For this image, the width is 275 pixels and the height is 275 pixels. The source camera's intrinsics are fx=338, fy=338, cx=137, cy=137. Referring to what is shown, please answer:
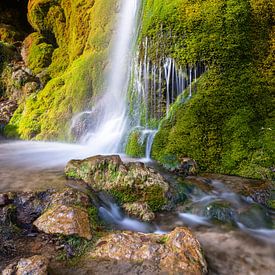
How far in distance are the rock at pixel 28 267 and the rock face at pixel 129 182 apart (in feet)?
6.59

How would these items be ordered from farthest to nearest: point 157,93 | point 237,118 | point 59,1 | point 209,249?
1. point 59,1
2. point 157,93
3. point 237,118
4. point 209,249

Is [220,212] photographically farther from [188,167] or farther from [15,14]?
[15,14]

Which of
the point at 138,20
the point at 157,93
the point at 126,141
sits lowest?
the point at 126,141

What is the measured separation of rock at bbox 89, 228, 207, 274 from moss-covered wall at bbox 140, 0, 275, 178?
3.32m

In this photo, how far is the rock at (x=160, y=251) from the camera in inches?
139

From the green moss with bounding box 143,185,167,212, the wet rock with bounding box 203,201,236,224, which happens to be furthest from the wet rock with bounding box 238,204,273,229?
the green moss with bounding box 143,185,167,212

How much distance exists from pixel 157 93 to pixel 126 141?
1.40 meters

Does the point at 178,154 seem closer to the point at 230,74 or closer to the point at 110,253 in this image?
the point at 230,74

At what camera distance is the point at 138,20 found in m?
Result: 10.0

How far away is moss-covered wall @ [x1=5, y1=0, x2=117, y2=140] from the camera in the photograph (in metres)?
12.3

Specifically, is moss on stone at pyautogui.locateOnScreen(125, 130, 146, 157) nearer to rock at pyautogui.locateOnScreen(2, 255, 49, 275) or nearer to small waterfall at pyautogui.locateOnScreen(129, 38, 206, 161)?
small waterfall at pyautogui.locateOnScreen(129, 38, 206, 161)

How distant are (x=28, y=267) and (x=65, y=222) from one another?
921 millimetres

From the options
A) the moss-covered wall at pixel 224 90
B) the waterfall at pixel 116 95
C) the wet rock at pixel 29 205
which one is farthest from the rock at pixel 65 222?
the waterfall at pixel 116 95

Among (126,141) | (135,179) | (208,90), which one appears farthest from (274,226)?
(126,141)
